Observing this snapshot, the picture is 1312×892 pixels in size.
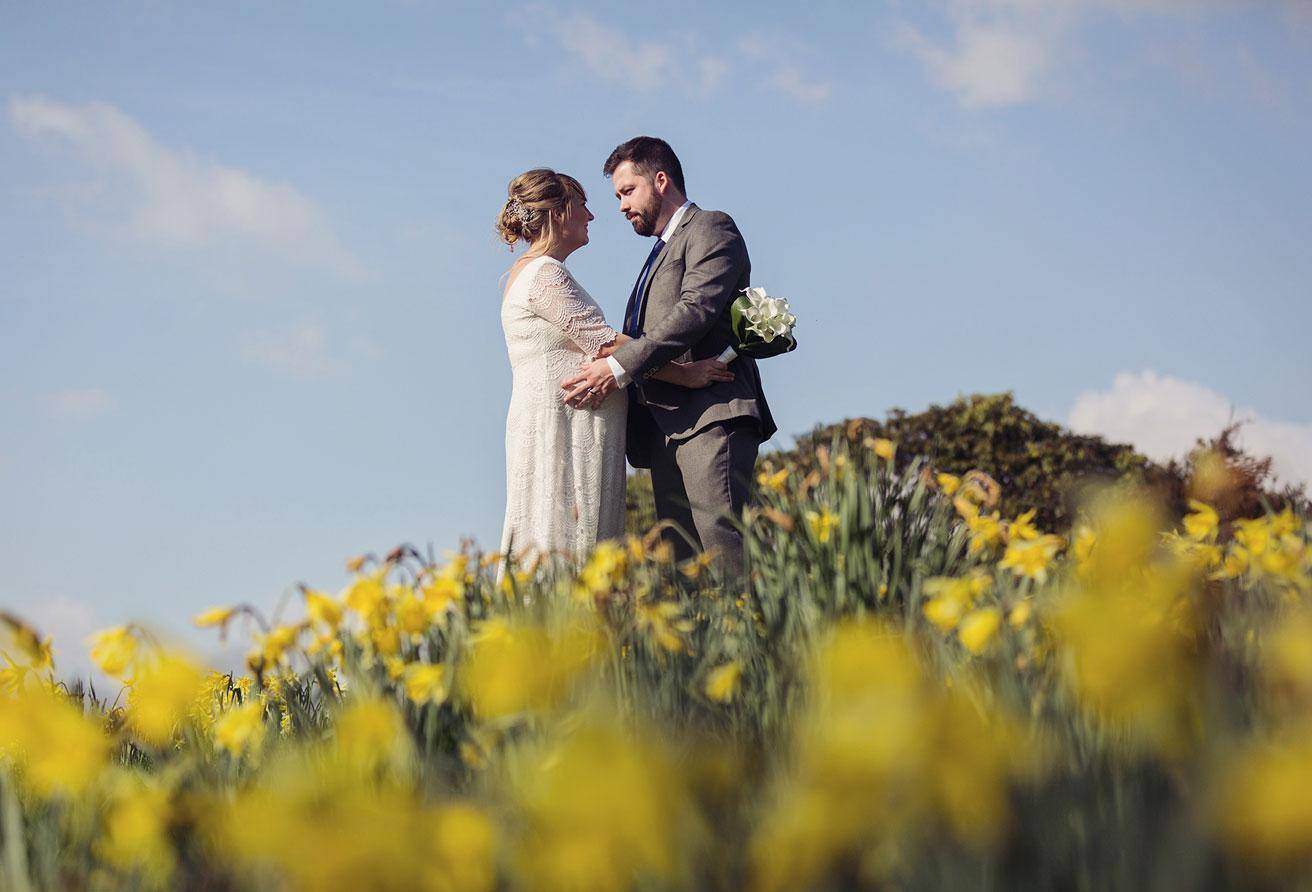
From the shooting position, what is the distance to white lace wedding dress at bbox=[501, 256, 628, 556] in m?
5.42

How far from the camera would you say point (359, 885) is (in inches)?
56.2

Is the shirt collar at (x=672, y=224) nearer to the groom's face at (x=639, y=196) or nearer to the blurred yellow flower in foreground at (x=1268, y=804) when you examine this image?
the groom's face at (x=639, y=196)

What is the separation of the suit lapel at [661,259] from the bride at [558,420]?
31 cm

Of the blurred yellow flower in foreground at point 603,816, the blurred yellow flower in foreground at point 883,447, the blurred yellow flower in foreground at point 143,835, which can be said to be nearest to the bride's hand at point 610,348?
the blurred yellow flower in foreground at point 883,447

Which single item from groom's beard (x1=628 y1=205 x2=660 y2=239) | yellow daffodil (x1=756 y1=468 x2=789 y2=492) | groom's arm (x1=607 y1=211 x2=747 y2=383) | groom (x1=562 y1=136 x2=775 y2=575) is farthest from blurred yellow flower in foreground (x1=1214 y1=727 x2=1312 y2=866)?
groom's beard (x1=628 y1=205 x2=660 y2=239)

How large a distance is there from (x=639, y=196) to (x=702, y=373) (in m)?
1.09

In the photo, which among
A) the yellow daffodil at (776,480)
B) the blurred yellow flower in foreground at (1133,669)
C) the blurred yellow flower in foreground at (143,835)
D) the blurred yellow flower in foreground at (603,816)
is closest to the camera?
the blurred yellow flower in foreground at (603,816)

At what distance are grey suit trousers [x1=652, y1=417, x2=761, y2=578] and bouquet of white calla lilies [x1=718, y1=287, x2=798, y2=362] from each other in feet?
1.11

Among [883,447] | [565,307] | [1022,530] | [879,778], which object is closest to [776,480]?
[883,447]

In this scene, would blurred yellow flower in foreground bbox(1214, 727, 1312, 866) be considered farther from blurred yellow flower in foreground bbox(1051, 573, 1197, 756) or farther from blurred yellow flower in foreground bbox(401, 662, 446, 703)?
blurred yellow flower in foreground bbox(401, 662, 446, 703)

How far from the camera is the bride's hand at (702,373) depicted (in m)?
5.53

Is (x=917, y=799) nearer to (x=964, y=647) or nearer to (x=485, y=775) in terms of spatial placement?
(x=485, y=775)

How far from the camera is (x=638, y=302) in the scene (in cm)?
593

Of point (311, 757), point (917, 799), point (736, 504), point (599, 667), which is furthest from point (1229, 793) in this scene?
point (736, 504)
